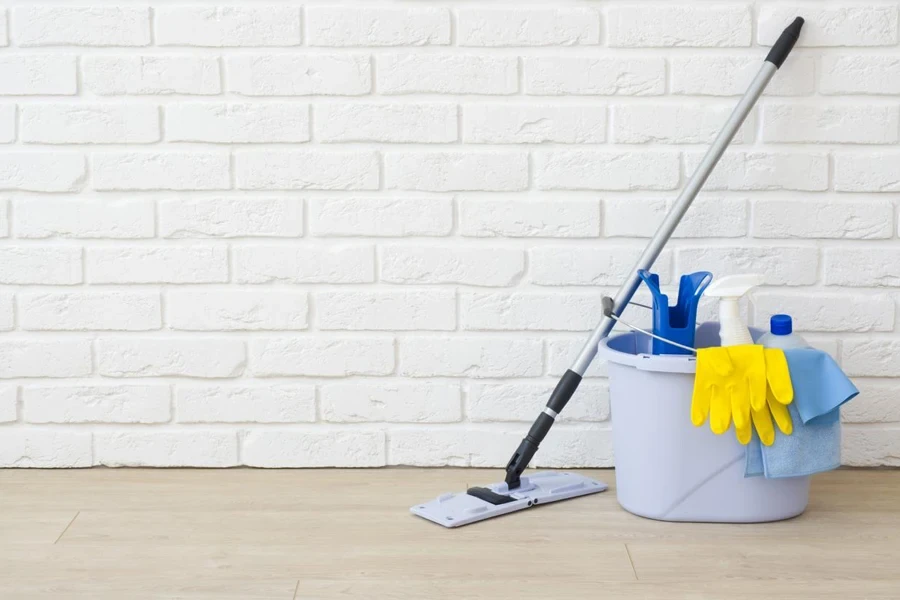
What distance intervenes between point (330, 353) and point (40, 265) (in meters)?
0.58

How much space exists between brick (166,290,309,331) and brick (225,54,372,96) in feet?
1.25

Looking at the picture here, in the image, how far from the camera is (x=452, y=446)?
207 cm

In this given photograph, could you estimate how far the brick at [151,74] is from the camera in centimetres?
198

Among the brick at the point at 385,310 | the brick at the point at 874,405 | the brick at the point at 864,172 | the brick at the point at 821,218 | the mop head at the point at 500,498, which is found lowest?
the mop head at the point at 500,498

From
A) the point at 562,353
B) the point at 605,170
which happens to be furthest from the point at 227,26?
the point at 562,353

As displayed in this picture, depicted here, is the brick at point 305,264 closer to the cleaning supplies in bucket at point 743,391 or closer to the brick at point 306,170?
the brick at point 306,170

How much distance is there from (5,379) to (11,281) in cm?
19

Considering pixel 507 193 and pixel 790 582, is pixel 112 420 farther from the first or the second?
pixel 790 582

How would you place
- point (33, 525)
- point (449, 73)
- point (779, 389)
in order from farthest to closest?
point (449, 73) → point (33, 525) → point (779, 389)

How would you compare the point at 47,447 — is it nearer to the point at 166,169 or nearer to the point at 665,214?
the point at 166,169

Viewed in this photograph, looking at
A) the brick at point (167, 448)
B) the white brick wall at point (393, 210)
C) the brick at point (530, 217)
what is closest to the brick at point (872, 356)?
the white brick wall at point (393, 210)

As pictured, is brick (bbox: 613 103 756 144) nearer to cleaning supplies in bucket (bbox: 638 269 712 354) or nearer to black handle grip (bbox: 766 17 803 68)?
black handle grip (bbox: 766 17 803 68)

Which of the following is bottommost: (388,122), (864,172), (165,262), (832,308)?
(832,308)

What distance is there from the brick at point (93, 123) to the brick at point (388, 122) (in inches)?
12.9
